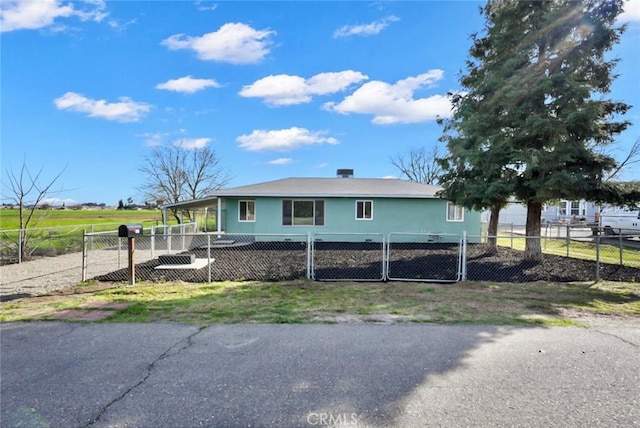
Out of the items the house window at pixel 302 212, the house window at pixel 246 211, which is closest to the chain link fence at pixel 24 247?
the house window at pixel 246 211

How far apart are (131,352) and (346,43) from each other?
40.5ft

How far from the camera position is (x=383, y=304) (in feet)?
19.4

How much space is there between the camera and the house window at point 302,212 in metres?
17.0

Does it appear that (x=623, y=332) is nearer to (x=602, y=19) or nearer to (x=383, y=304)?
(x=383, y=304)

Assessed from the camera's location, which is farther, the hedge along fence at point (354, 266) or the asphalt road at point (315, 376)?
the hedge along fence at point (354, 266)

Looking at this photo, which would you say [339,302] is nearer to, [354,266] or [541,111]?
[354,266]

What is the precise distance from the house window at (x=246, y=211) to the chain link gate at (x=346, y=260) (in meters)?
3.64

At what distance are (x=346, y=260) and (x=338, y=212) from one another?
5.93 metres

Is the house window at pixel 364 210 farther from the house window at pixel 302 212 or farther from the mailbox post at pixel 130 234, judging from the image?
the mailbox post at pixel 130 234

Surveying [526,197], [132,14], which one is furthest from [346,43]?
[526,197]

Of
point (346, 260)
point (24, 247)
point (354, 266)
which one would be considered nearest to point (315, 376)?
point (354, 266)

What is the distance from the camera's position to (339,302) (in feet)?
A: 19.8

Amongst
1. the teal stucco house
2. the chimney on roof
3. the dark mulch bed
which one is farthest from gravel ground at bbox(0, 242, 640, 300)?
the chimney on roof

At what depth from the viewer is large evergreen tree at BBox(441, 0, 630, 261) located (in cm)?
960
